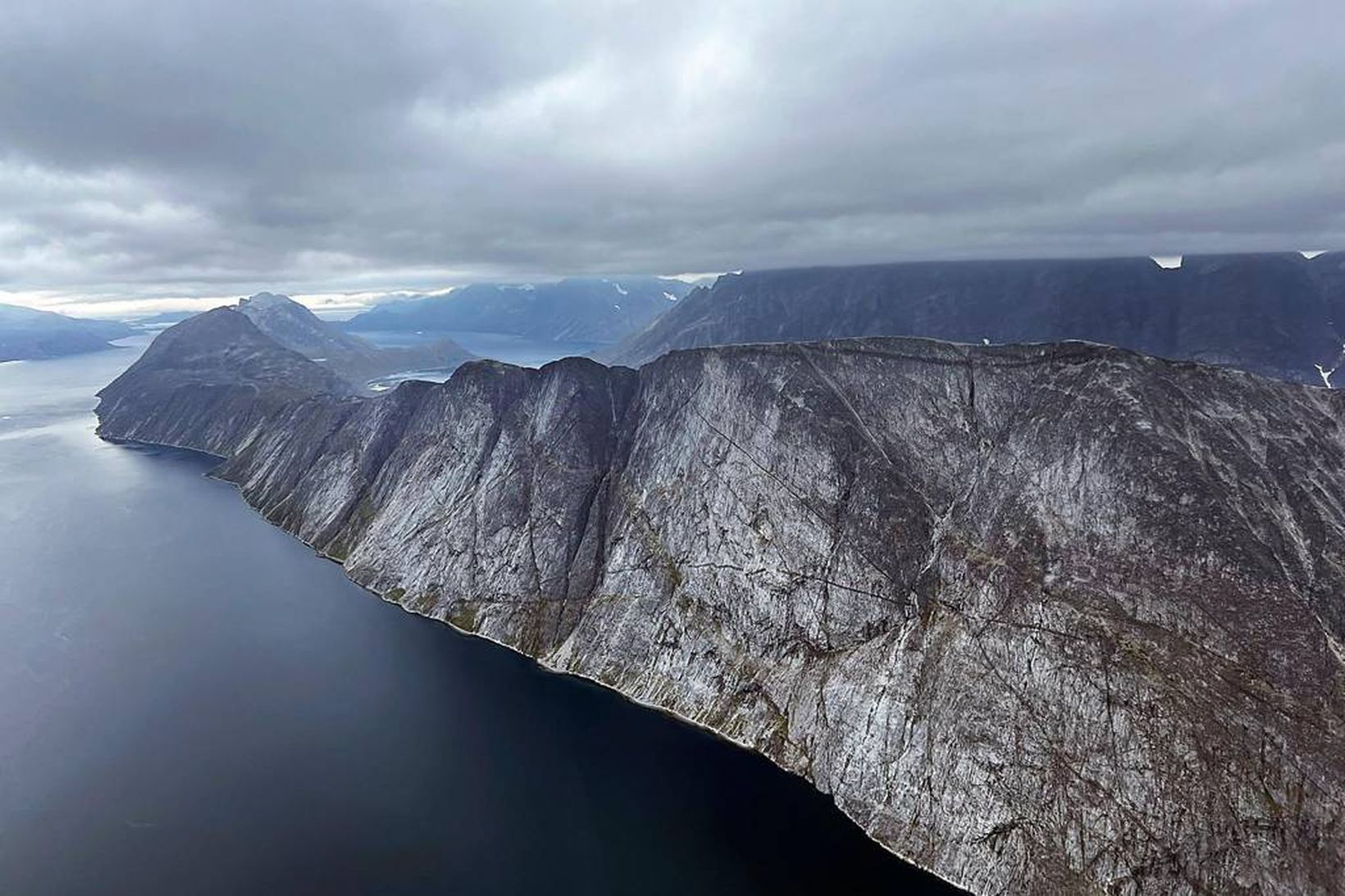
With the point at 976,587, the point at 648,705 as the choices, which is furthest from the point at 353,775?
the point at 976,587

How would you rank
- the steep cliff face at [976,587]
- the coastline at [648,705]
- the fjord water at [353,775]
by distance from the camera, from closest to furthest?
the steep cliff face at [976,587]
the fjord water at [353,775]
the coastline at [648,705]

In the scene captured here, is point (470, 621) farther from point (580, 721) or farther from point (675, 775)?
point (675, 775)

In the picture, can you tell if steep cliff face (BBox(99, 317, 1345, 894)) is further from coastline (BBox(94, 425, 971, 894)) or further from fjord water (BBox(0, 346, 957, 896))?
fjord water (BBox(0, 346, 957, 896))

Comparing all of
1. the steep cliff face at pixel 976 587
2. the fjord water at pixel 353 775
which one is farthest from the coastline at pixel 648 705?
the fjord water at pixel 353 775

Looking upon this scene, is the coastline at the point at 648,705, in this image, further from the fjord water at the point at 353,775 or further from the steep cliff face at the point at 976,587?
the fjord water at the point at 353,775

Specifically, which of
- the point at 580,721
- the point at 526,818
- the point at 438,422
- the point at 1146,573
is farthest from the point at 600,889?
the point at 438,422

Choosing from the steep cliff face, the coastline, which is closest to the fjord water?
the coastline

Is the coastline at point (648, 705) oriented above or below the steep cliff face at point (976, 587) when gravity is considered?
below
